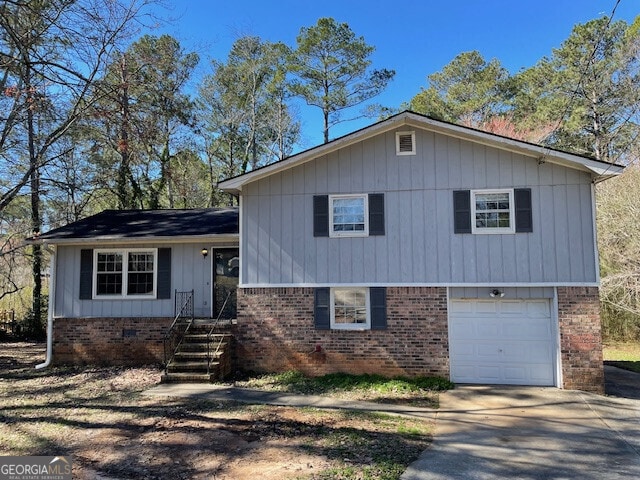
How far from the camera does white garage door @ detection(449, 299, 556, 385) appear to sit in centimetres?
893

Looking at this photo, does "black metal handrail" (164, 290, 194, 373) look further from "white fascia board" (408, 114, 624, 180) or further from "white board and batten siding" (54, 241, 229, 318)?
"white fascia board" (408, 114, 624, 180)

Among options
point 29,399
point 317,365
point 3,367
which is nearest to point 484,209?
point 317,365

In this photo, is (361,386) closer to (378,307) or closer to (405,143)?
(378,307)

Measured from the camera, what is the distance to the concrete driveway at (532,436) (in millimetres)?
5023

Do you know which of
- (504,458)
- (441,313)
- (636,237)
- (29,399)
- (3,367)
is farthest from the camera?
(636,237)

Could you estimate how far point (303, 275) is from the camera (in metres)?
9.62

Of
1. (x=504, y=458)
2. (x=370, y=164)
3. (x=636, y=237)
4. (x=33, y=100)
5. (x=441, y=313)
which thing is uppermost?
(x=33, y=100)

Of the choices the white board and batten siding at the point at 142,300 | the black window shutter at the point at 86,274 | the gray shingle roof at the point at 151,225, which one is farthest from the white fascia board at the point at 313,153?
the black window shutter at the point at 86,274

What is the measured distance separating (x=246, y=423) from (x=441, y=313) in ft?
15.6

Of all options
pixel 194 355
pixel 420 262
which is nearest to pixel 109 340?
pixel 194 355

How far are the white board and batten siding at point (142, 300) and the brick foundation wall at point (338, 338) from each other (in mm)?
1727

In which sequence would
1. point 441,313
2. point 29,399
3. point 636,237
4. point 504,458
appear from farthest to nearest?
point 636,237
point 441,313
point 29,399
point 504,458

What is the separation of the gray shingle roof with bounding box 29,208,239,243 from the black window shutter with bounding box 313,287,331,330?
2.89 meters

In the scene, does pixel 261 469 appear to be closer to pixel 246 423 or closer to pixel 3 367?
pixel 246 423
